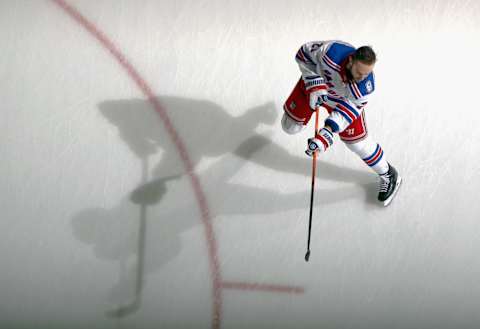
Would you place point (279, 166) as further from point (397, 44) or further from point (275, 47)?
point (397, 44)

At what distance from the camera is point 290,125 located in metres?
3.33

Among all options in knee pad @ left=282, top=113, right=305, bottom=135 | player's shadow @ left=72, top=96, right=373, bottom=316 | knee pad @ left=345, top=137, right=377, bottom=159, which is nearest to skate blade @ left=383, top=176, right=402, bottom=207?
player's shadow @ left=72, top=96, right=373, bottom=316

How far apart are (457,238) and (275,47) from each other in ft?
5.46

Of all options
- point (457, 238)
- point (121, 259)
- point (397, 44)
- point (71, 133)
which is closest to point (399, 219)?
point (457, 238)

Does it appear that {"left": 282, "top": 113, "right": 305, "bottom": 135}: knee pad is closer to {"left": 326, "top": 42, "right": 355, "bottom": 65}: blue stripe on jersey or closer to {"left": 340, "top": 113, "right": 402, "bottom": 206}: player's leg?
{"left": 340, "top": 113, "right": 402, "bottom": 206}: player's leg

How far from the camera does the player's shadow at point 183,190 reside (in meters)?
3.57

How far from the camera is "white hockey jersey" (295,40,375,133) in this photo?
2729 millimetres

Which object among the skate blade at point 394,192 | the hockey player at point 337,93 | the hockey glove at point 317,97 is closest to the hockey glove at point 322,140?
the hockey player at point 337,93

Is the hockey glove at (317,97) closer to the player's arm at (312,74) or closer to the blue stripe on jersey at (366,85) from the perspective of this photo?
the player's arm at (312,74)

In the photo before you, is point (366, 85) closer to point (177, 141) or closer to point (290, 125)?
point (290, 125)

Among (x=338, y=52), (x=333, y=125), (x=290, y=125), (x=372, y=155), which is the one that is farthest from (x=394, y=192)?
(x=338, y=52)

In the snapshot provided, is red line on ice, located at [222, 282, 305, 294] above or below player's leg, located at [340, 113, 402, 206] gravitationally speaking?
below

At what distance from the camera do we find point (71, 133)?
3656 millimetres

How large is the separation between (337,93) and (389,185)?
0.85m
